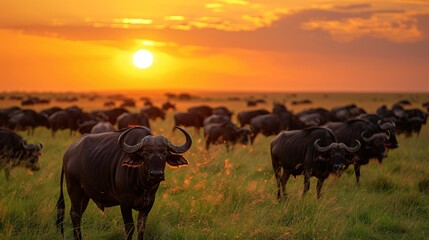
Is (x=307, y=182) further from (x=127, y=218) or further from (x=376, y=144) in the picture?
(x=127, y=218)

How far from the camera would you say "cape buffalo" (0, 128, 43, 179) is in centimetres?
1198

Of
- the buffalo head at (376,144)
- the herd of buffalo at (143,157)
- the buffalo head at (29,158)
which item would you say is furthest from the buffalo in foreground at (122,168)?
the buffalo head at (376,144)

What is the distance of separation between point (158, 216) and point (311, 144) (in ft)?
13.2

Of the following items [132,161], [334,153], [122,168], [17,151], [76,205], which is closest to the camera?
[132,161]

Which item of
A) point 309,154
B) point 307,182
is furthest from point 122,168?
point 309,154

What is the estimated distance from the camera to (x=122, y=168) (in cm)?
618

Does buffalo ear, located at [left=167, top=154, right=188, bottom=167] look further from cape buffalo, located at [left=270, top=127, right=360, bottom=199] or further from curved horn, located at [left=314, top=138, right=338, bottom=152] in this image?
curved horn, located at [left=314, top=138, right=338, bottom=152]

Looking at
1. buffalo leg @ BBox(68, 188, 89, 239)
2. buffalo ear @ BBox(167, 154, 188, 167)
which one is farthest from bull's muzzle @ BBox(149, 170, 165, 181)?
buffalo leg @ BBox(68, 188, 89, 239)

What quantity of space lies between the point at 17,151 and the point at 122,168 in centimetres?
729

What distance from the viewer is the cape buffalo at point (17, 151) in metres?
12.0

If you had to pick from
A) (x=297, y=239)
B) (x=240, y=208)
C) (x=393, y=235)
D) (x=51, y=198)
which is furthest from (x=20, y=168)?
(x=393, y=235)

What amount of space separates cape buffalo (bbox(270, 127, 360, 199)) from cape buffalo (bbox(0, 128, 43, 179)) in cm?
639

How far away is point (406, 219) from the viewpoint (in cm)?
912

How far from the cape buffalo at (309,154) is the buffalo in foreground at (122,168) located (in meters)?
4.22
